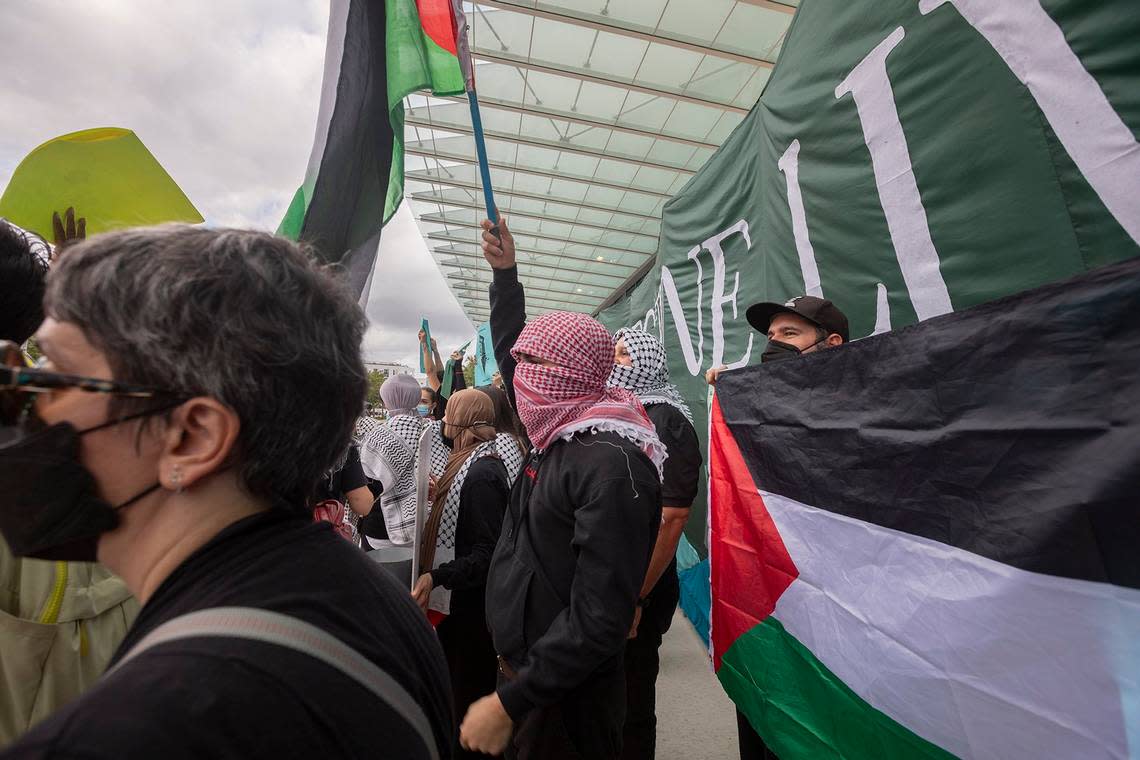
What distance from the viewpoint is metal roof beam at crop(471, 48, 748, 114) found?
7.72 metres

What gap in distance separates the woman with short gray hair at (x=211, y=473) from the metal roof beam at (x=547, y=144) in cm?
961

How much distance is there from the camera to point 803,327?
7.30 feet

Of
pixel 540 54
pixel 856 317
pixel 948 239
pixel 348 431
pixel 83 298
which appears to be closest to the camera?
pixel 83 298

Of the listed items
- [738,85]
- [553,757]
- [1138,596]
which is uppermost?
[738,85]

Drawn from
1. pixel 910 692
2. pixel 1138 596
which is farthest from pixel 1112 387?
pixel 910 692

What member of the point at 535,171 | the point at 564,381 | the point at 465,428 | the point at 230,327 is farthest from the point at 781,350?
the point at 535,171

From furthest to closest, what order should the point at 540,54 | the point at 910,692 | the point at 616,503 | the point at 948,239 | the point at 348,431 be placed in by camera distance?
1. the point at 540,54
2. the point at 948,239
3. the point at 616,503
4. the point at 910,692
5. the point at 348,431

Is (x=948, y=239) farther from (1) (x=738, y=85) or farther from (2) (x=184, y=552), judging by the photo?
(1) (x=738, y=85)

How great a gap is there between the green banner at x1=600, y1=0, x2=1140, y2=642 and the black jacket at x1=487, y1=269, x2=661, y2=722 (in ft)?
4.13

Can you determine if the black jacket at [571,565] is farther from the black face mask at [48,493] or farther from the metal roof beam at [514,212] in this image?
the metal roof beam at [514,212]

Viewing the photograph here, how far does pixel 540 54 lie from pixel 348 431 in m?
8.30

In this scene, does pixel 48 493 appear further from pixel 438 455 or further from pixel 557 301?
pixel 557 301

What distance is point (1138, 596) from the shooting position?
87cm

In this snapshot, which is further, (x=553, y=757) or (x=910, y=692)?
(x=553, y=757)
